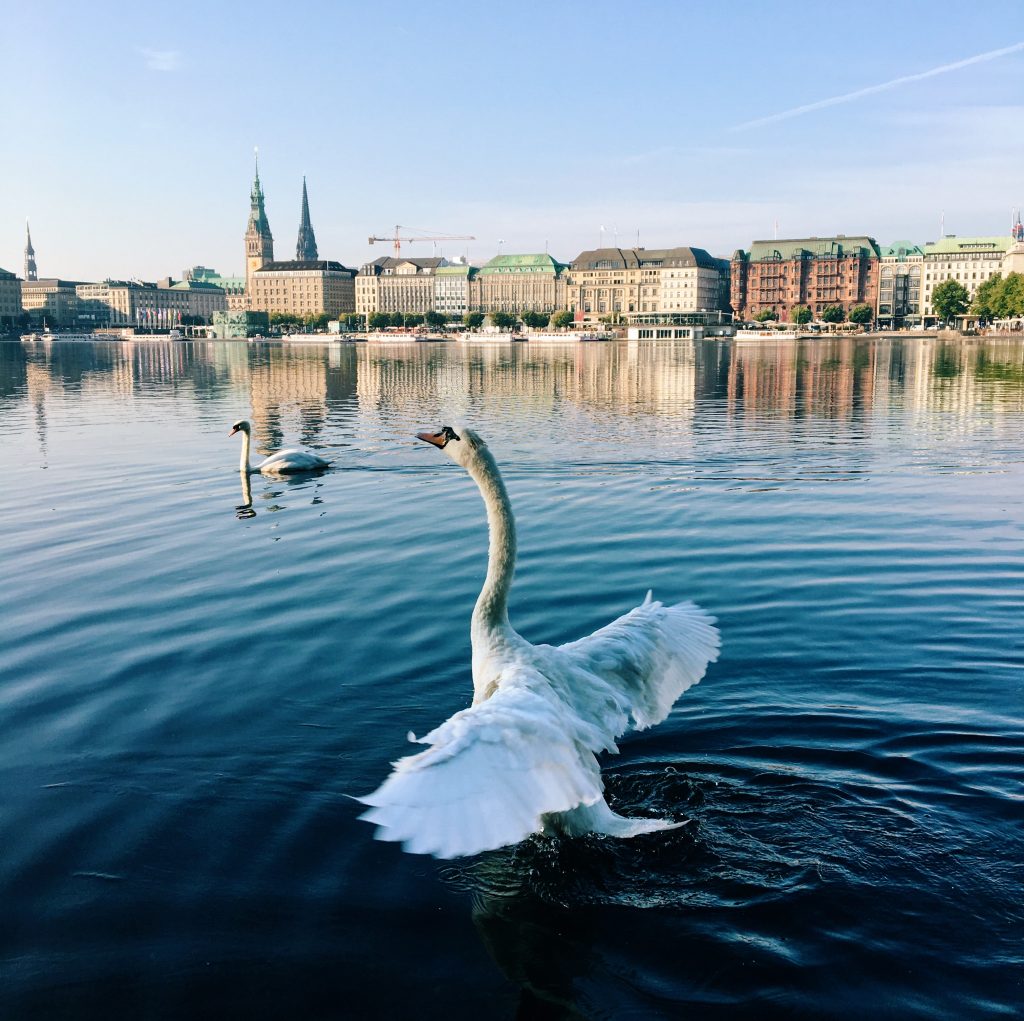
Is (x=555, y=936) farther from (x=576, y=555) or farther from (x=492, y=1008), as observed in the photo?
(x=576, y=555)

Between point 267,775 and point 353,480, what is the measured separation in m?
13.8

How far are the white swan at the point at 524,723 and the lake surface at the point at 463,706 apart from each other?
690 millimetres

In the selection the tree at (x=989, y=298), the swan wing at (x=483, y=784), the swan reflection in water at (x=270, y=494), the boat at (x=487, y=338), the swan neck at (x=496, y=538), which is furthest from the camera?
the boat at (x=487, y=338)

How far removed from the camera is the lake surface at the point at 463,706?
188 inches


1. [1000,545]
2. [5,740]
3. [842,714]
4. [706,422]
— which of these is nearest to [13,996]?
[5,740]

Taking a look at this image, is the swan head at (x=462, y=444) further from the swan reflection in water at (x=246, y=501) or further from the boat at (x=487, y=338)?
the boat at (x=487, y=338)

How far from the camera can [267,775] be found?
22.1ft

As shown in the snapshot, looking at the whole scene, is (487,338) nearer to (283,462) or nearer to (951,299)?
(951,299)

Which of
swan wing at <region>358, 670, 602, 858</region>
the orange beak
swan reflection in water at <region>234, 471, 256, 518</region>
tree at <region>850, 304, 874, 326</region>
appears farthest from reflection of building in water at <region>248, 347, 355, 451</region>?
tree at <region>850, 304, 874, 326</region>

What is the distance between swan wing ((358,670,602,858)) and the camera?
133 inches

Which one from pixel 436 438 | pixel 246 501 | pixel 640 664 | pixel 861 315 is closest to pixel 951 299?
pixel 861 315

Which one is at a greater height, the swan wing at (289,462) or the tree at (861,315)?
the tree at (861,315)

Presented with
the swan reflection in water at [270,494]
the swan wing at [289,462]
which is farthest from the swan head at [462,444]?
the swan wing at [289,462]

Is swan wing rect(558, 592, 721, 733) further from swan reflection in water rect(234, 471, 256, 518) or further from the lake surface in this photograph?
swan reflection in water rect(234, 471, 256, 518)
